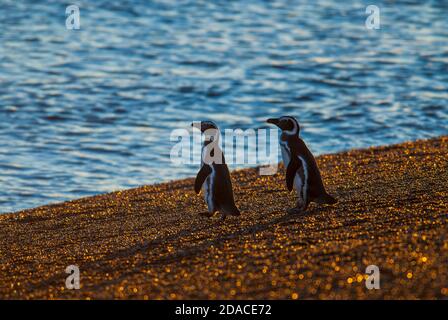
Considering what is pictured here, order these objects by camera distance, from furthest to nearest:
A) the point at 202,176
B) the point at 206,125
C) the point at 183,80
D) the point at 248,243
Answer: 1. the point at 183,80
2. the point at 206,125
3. the point at 202,176
4. the point at 248,243

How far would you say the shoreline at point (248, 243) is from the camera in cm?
697

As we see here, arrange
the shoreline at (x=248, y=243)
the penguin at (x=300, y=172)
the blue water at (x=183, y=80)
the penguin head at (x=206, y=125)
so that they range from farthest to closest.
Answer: the blue water at (x=183, y=80), the penguin head at (x=206, y=125), the penguin at (x=300, y=172), the shoreline at (x=248, y=243)

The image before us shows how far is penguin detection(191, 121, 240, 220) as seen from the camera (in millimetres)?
9305

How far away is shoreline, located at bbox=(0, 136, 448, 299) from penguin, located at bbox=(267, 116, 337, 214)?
15 centimetres

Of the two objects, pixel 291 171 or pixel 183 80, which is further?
pixel 183 80

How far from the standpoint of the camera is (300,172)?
9.42m

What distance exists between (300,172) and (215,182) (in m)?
0.85

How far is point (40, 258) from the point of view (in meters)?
8.53

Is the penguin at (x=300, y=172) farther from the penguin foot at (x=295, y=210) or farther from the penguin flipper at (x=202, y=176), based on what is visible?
the penguin flipper at (x=202, y=176)

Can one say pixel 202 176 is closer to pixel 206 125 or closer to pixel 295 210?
pixel 206 125

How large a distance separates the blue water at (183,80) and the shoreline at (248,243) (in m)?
2.39

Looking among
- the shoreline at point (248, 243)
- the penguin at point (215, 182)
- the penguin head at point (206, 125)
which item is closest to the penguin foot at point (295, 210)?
the shoreline at point (248, 243)

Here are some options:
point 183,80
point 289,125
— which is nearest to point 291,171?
point 289,125
